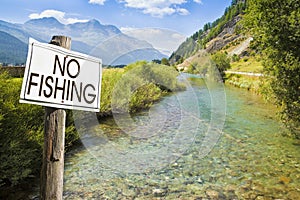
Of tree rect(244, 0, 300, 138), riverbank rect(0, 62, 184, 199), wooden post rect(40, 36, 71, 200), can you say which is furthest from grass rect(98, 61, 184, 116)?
wooden post rect(40, 36, 71, 200)

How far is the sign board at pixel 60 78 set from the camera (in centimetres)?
204

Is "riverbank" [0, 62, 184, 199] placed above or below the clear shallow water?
above

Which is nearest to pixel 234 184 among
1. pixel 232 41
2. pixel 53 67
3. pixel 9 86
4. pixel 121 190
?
pixel 121 190

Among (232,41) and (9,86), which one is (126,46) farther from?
(232,41)

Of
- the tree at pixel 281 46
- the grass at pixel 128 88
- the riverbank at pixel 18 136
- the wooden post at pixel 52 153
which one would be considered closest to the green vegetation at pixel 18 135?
the riverbank at pixel 18 136

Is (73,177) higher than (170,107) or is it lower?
lower

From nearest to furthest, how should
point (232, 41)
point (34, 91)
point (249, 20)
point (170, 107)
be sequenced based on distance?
point (34, 91), point (249, 20), point (170, 107), point (232, 41)

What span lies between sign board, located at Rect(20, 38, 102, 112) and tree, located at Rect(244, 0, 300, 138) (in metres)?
7.00

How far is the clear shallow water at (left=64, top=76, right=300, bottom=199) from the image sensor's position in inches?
211

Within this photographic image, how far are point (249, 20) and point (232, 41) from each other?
136 meters

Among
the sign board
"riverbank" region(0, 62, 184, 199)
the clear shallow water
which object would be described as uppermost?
the sign board

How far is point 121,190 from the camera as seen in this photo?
5.36 m

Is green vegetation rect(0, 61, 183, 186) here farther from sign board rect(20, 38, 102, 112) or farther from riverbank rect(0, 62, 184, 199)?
sign board rect(20, 38, 102, 112)

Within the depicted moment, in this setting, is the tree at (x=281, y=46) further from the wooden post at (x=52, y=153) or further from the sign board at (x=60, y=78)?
the wooden post at (x=52, y=153)
